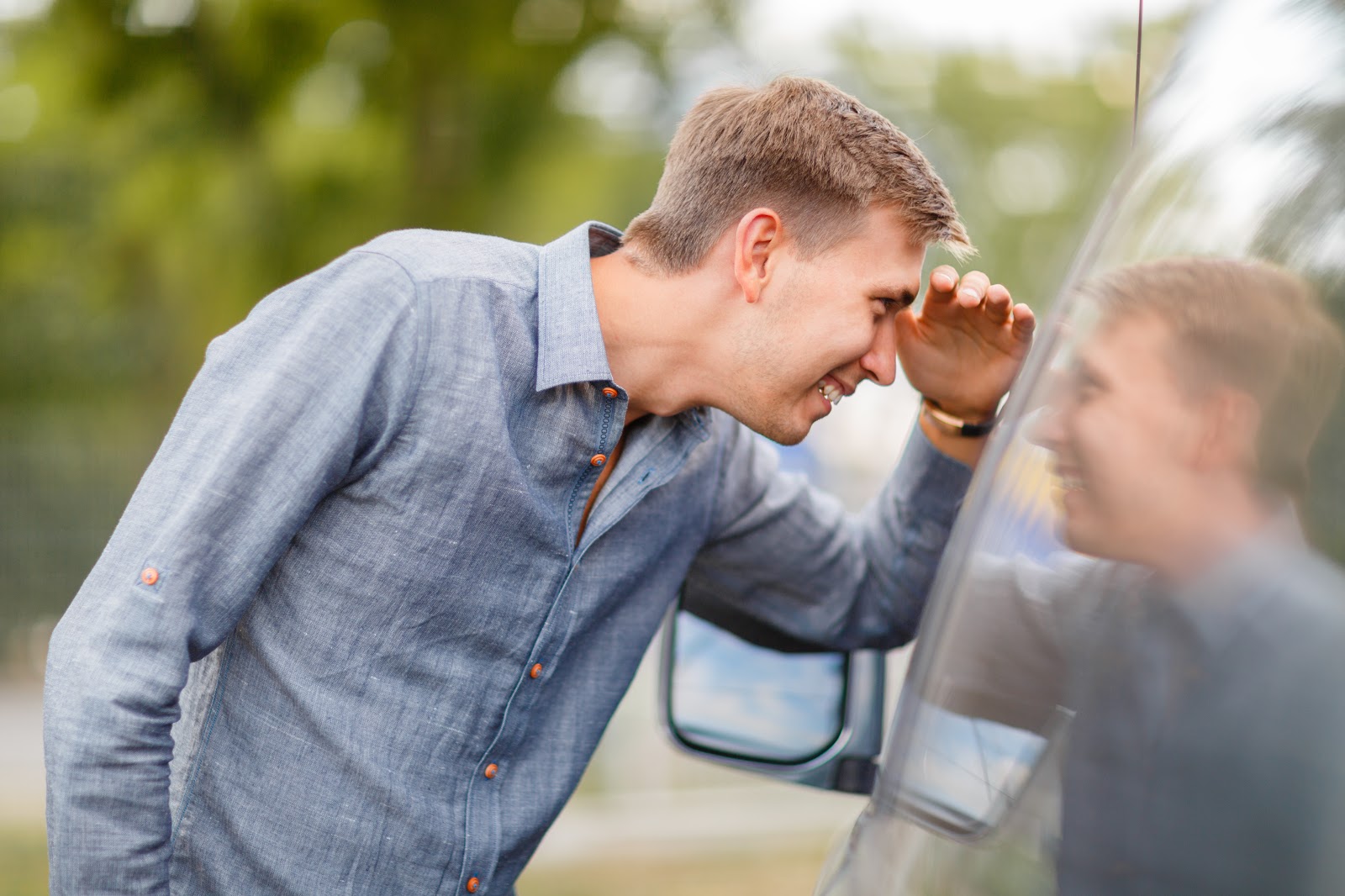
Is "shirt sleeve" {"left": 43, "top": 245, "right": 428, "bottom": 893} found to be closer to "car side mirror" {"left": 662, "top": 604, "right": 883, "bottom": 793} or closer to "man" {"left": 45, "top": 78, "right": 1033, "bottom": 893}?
"man" {"left": 45, "top": 78, "right": 1033, "bottom": 893}

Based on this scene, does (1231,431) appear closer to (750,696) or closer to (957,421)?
(957,421)

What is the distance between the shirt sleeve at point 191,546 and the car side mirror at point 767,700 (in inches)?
40.3

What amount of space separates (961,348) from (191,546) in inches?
54.1

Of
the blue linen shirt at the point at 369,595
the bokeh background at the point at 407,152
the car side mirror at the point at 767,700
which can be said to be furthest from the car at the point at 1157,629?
the bokeh background at the point at 407,152

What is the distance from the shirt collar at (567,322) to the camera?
6.51ft

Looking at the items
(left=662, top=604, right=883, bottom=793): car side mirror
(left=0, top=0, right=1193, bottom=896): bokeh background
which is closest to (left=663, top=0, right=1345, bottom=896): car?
(left=662, top=604, right=883, bottom=793): car side mirror

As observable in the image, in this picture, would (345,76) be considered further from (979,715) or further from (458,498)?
(979,715)

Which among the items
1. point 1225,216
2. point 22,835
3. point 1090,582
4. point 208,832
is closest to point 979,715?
point 1090,582

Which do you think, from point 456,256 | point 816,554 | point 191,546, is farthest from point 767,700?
point 191,546

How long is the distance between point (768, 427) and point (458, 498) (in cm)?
58

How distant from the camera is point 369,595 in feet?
6.19

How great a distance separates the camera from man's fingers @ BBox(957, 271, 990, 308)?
88.7 inches

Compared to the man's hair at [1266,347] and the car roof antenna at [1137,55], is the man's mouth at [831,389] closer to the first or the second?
the car roof antenna at [1137,55]

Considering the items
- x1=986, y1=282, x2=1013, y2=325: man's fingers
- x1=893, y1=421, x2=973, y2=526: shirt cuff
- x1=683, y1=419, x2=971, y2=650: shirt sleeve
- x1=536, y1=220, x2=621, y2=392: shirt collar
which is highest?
x1=536, y1=220, x2=621, y2=392: shirt collar
